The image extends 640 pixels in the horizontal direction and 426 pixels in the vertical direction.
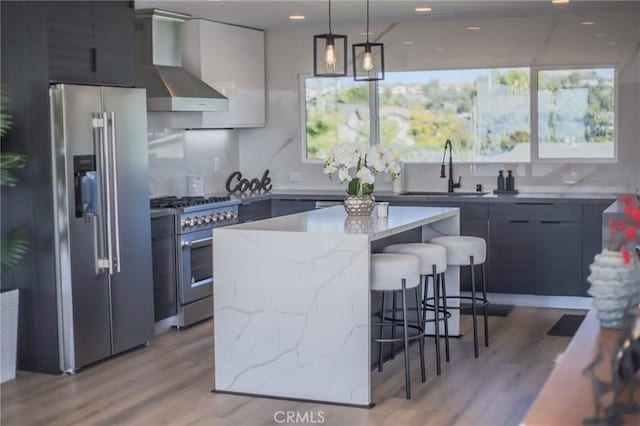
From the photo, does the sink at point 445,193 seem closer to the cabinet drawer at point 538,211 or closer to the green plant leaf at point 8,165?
the cabinet drawer at point 538,211

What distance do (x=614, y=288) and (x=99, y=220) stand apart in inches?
145

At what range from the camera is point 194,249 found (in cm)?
709

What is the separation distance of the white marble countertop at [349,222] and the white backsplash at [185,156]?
2049mm

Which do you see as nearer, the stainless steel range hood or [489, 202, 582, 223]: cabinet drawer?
the stainless steel range hood

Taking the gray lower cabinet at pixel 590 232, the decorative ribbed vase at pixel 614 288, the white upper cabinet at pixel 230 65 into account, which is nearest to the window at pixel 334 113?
the white upper cabinet at pixel 230 65

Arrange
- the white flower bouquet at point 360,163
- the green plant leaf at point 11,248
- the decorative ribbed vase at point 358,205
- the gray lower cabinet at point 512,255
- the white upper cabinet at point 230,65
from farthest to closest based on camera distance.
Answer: the white upper cabinet at point 230,65 → the gray lower cabinet at point 512,255 → the decorative ribbed vase at point 358,205 → the white flower bouquet at point 360,163 → the green plant leaf at point 11,248

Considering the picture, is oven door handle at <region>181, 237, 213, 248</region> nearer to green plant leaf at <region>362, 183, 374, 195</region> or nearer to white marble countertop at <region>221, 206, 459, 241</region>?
white marble countertop at <region>221, 206, 459, 241</region>

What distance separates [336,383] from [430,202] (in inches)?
124

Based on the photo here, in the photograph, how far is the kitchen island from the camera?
4945 mm

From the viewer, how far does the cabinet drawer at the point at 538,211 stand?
746 centimetres

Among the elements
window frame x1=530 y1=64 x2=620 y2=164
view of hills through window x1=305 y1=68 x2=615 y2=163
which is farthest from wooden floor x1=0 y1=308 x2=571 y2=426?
view of hills through window x1=305 y1=68 x2=615 y2=163

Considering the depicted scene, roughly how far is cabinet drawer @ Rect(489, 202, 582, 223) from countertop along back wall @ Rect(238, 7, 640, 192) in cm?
60

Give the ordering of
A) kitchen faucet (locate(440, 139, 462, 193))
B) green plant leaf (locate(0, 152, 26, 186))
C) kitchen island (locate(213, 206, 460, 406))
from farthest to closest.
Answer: kitchen faucet (locate(440, 139, 462, 193))
green plant leaf (locate(0, 152, 26, 186))
kitchen island (locate(213, 206, 460, 406))

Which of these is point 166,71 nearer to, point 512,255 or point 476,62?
point 476,62
